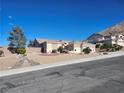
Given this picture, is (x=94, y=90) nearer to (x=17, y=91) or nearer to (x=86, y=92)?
(x=86, y=92)

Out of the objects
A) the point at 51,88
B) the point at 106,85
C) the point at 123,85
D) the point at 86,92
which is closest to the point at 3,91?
the point at 51,88

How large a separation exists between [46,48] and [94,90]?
181ft

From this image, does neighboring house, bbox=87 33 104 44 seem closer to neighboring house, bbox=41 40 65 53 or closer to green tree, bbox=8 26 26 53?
neighboring house, bbox=41 40 65 53

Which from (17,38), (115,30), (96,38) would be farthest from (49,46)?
(115,30)

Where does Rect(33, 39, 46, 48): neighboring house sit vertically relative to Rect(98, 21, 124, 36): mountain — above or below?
below

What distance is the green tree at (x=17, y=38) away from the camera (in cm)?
6353

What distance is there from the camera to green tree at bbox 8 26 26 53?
63.5 meters

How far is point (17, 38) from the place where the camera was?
212 feet

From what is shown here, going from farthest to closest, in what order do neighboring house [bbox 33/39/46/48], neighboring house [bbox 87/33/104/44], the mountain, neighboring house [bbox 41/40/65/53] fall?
the mountain
neighboring house [bbox 87/33/104/44]
neighboring house [bbox 33/39/46/48]
neighboring house [bbox 41/40/65/53]

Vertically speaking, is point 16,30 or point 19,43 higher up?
point 16,30

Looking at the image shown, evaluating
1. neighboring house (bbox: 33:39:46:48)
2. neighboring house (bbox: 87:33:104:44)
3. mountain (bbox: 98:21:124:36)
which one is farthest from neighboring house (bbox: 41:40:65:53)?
mountain (bbox: 98:21:124:36)

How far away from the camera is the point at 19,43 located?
211 feet

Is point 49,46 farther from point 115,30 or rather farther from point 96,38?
point 115,30

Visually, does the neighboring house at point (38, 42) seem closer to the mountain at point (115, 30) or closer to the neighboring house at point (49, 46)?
the neighboring house at point (49, 46)
